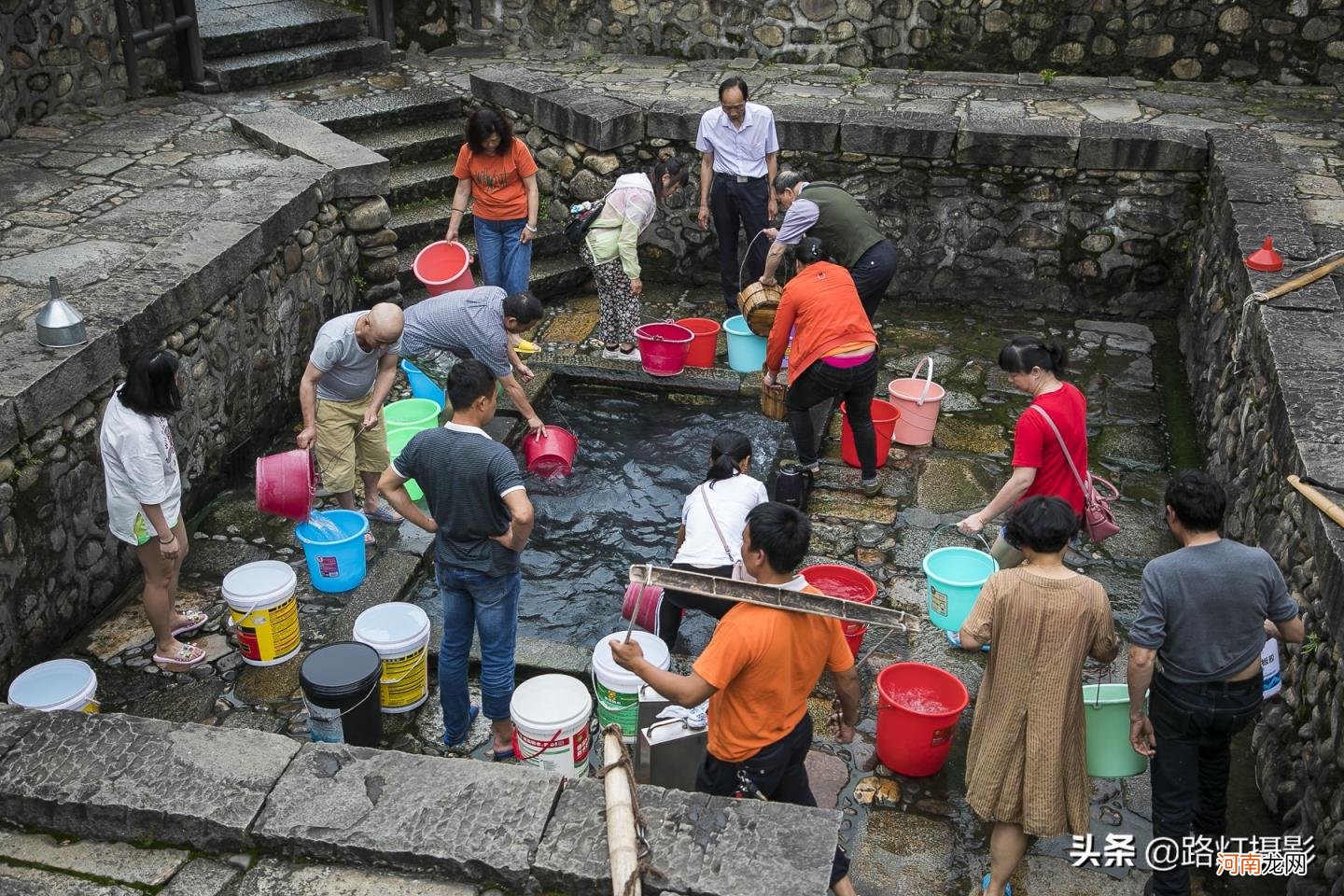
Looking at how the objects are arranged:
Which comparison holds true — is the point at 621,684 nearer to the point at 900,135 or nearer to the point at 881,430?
the point at 881,430

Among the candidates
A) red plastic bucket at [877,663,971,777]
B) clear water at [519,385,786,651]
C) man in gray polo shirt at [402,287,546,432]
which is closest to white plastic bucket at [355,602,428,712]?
clear water at [519,385,786,651]

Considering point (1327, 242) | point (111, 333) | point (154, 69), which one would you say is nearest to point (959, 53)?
point (1327, 242)

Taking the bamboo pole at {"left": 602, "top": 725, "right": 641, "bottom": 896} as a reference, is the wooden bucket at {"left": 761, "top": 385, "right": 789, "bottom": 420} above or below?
below

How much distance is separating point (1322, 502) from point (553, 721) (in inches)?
123

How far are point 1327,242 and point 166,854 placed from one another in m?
7.76

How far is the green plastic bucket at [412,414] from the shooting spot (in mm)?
7281

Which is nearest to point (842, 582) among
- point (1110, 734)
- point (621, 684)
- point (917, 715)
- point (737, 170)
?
point (917, 715)

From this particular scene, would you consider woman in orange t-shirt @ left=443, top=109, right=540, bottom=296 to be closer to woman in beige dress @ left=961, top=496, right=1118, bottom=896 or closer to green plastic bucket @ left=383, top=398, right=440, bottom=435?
green plastic bucket @ left=383, top=398, right=440, bottom=435

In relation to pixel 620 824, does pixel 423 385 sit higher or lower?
lower

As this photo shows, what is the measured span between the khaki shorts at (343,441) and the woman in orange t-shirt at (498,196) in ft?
7.32

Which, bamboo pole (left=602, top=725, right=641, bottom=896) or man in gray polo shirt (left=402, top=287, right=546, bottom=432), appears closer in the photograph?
bamboo pole (left=602, top=725, right=641, bottom=896)

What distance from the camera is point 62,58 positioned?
31.1 ft

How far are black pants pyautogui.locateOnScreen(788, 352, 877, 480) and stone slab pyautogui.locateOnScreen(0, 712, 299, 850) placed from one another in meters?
3.85

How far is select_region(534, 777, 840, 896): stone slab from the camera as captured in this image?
11.4 ft
